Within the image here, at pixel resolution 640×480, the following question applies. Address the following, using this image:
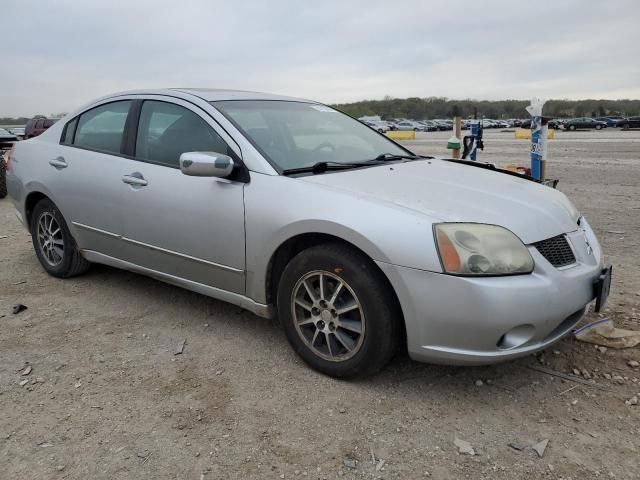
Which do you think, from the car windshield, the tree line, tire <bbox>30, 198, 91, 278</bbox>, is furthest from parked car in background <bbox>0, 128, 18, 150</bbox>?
the tree line

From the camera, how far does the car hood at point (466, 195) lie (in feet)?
8.64

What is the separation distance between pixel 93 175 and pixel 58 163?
0.54 m

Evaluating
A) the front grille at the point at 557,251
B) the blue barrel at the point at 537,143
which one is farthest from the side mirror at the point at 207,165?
the blue barrel at the point at 537,143

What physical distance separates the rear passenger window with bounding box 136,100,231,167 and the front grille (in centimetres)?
184

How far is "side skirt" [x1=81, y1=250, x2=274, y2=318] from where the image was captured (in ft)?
10.4

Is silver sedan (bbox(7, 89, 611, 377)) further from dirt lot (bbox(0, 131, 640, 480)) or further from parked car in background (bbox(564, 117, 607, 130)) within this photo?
parked car in background (bbox(564, 117, 607, 130))

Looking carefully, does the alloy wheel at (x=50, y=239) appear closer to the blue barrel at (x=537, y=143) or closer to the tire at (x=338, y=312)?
the tire at (x=338, y=312)

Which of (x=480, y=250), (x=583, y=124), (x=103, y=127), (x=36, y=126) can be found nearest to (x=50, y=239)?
(x=103, y=127)

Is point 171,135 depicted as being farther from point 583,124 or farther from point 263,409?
point 583,124

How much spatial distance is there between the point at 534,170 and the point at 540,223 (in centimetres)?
425

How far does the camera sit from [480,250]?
2467 millimetres

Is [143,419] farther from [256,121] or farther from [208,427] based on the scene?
[256,121]

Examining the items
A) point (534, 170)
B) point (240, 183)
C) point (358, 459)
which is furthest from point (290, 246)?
point (534, 170)

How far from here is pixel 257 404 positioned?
2.71 meters
